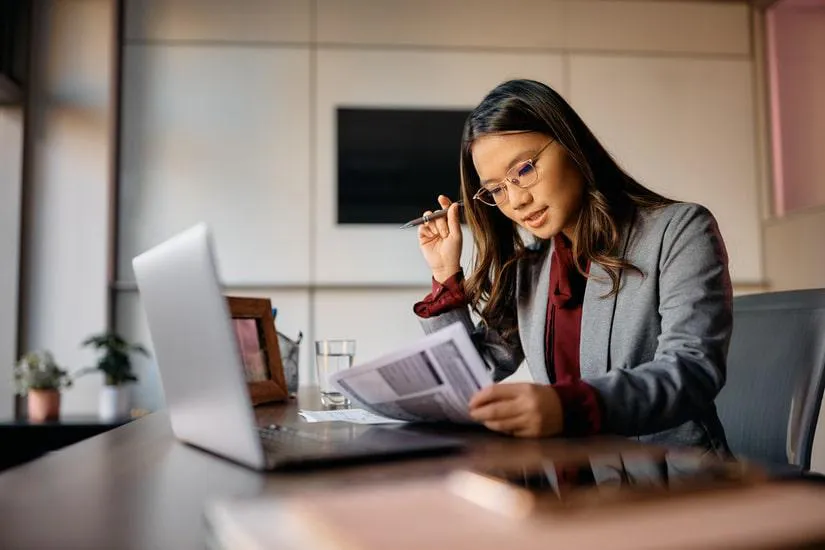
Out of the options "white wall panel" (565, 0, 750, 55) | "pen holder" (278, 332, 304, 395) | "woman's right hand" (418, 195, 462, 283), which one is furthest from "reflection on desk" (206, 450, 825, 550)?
"white wall panel" (565, 0, 750, 55)

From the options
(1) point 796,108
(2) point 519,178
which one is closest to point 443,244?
(2) point 519,178

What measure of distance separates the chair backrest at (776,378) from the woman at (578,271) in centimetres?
9

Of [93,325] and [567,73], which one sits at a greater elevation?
[567,73]

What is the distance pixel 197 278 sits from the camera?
651 mm

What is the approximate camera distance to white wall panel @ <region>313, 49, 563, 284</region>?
134 inches

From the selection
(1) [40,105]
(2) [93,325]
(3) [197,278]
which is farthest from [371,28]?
(3) [197,278]

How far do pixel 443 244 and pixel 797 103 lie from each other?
2811 millimetres

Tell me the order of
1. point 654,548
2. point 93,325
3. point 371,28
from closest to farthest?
point 654,548, point 93,325, point 371,28

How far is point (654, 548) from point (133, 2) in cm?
355

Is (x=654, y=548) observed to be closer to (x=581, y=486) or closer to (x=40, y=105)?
(x=581, y=486)

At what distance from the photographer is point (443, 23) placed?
351 cm

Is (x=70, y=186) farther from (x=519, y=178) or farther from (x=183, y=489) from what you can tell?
(x=183, y=489)

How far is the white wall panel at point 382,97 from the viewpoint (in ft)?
11.2

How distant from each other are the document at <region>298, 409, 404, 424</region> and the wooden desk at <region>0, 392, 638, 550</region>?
0.18 meters
